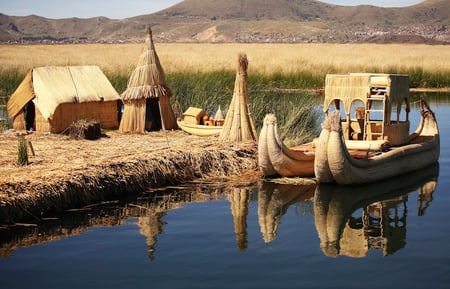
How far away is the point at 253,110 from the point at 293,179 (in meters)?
3.31

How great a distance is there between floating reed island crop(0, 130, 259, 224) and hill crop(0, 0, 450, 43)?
260 feet

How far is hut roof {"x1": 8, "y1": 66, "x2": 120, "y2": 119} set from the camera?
12.8 metres

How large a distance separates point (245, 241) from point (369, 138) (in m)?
4.27

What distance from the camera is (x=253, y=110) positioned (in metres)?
13.6

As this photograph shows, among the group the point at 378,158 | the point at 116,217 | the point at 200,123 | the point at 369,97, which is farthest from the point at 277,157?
the point at 200,123

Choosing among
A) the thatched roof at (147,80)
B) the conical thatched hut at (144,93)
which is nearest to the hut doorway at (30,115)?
the conical thatched hut at (144,93)

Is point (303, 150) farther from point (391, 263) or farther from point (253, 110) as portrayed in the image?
point (391, 263)

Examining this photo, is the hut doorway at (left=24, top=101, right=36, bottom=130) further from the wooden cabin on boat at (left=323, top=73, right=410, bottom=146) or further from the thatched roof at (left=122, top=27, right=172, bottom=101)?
the wooden cabin on boat at (left=323, top=73, right=410, bottom=146)

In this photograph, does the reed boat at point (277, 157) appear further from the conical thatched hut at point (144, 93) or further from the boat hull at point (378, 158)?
the conical thatched hut at point (144, 93)

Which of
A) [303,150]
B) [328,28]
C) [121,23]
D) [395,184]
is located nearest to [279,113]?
[303,150]

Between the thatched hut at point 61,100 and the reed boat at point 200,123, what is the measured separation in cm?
145

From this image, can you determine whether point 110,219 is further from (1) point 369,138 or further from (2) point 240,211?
(1) point 369,138

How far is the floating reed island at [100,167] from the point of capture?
8234mm

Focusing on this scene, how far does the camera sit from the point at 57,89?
1303 centimetres
